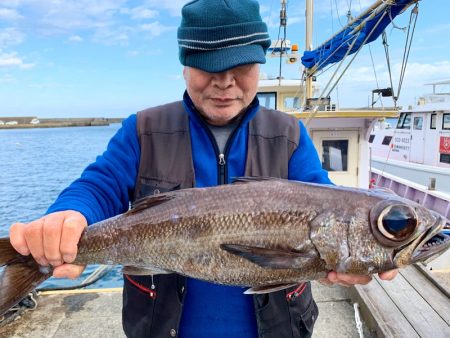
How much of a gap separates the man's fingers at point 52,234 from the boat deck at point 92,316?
3364mm

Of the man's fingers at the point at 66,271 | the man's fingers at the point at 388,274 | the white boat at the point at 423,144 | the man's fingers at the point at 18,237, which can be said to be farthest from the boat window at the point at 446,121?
the man's fingers at the point at 18,237

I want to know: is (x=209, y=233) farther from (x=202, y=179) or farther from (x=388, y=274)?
(x=388, y=274)

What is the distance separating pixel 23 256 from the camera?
219cm

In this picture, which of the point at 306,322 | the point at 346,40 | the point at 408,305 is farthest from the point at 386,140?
the point at 306,322

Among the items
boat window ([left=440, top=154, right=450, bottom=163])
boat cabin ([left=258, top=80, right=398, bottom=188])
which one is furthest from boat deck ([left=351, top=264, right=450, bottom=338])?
boat window ([left=440, top=154, right=450, bottom=163])

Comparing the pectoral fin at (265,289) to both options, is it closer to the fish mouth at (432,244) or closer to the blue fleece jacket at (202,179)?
the blue fleece jacket at (202,179)

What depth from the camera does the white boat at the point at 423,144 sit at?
16547 millimetres

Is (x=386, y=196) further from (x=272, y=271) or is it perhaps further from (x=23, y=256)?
(x=23, y=256)

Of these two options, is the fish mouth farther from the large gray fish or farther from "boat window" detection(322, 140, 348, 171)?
"boat window" detection(322, 140, 348, 171)

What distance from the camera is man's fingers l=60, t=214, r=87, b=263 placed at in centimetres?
204

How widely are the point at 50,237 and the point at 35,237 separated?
0.07m

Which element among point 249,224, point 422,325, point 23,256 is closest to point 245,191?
point 249,224

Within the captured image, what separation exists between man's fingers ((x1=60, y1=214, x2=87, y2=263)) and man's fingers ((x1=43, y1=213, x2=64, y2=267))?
→ 0.08 ft

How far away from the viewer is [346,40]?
9.26 meters
